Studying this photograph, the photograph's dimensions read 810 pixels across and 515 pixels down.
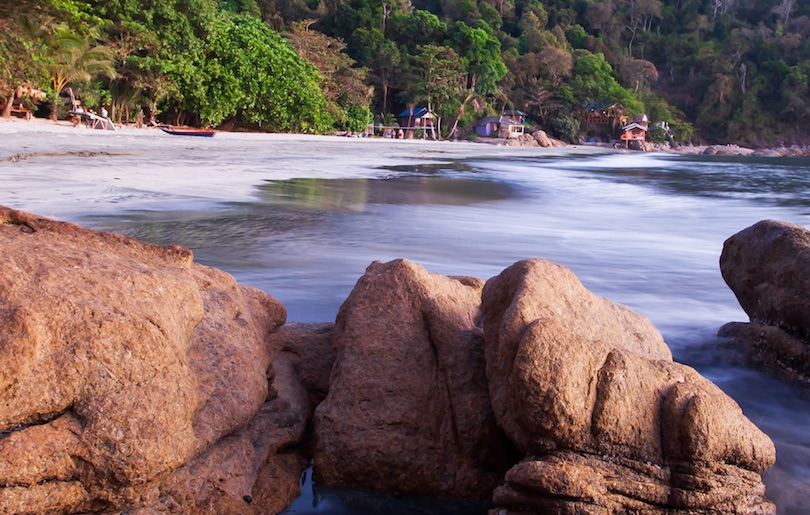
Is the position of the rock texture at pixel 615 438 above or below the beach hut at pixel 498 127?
below

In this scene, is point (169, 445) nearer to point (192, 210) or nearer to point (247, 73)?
point (192, 210)

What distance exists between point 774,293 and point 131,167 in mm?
12431

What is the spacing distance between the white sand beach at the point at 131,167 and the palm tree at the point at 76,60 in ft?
5.78

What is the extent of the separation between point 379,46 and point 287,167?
4101 centimetres

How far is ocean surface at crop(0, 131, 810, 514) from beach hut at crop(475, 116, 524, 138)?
4717 centimetres

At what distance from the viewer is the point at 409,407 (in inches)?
102

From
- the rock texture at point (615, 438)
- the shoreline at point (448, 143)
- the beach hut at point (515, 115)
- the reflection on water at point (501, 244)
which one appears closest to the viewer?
the rock texture at point (615, 438)

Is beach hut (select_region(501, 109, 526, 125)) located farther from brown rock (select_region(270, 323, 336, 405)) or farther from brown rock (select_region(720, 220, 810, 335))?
brown rock (select_region(270, 323, 336, 405))

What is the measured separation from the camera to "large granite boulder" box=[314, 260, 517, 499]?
2.51 m

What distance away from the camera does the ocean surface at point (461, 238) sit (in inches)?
142

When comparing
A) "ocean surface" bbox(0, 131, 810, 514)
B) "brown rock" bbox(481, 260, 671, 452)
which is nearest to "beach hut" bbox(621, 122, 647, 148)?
"ocean surface" bbox(0, 131, 810, 514)

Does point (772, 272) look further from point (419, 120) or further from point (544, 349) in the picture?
point (419, 120)

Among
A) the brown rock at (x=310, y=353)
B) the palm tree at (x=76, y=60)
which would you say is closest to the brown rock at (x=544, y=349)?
the brown rock at (x=310, y=353)

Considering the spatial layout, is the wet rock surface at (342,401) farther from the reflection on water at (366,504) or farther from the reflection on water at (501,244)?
the reflection on water at (501,244)
